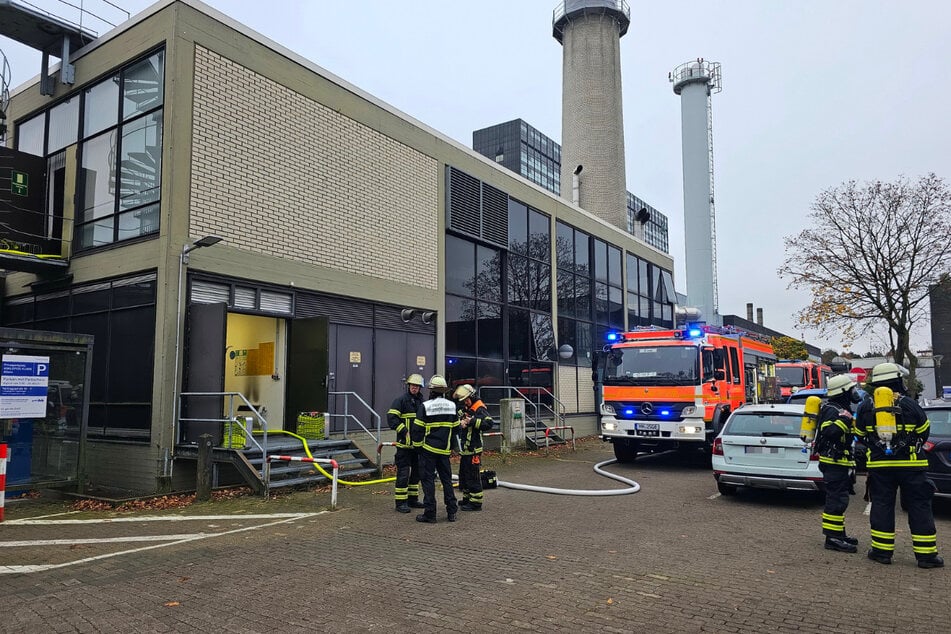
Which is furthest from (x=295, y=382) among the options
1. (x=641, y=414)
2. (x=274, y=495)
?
(x=641, y=414)

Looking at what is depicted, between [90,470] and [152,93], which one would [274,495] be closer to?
[90,470]

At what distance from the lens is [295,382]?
13594 mm

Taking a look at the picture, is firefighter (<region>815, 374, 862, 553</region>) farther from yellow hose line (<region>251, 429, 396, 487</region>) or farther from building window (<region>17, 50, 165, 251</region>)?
building window (<region>17, 50, 165, 251</region>)

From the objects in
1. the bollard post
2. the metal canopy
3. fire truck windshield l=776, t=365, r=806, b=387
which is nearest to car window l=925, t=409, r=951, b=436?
the bollard post

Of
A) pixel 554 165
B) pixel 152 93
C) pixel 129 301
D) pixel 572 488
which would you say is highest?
pixel 554 165

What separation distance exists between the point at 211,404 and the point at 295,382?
2284 millimetres

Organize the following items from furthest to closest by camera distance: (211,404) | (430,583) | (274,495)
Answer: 1. (211,404)
2. (274,495)
3. (430,583)

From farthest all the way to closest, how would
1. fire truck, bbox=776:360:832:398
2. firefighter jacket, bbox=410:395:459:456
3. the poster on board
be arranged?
fire truck, bbox=776:360:832:398, the poster on board, firefighter jacket, bbox=410:395:459:456

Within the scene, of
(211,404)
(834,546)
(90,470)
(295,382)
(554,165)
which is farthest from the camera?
(554,165)

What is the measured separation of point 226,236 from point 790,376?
63.1ft

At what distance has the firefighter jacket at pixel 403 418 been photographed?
9.38m

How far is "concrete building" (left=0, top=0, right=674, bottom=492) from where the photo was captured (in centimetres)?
1160

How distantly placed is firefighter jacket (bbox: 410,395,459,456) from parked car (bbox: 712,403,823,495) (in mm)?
4353

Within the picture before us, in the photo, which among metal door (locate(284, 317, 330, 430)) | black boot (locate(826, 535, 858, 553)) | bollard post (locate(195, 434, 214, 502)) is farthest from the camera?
metal door (locate(284, 317, 330, 430))
